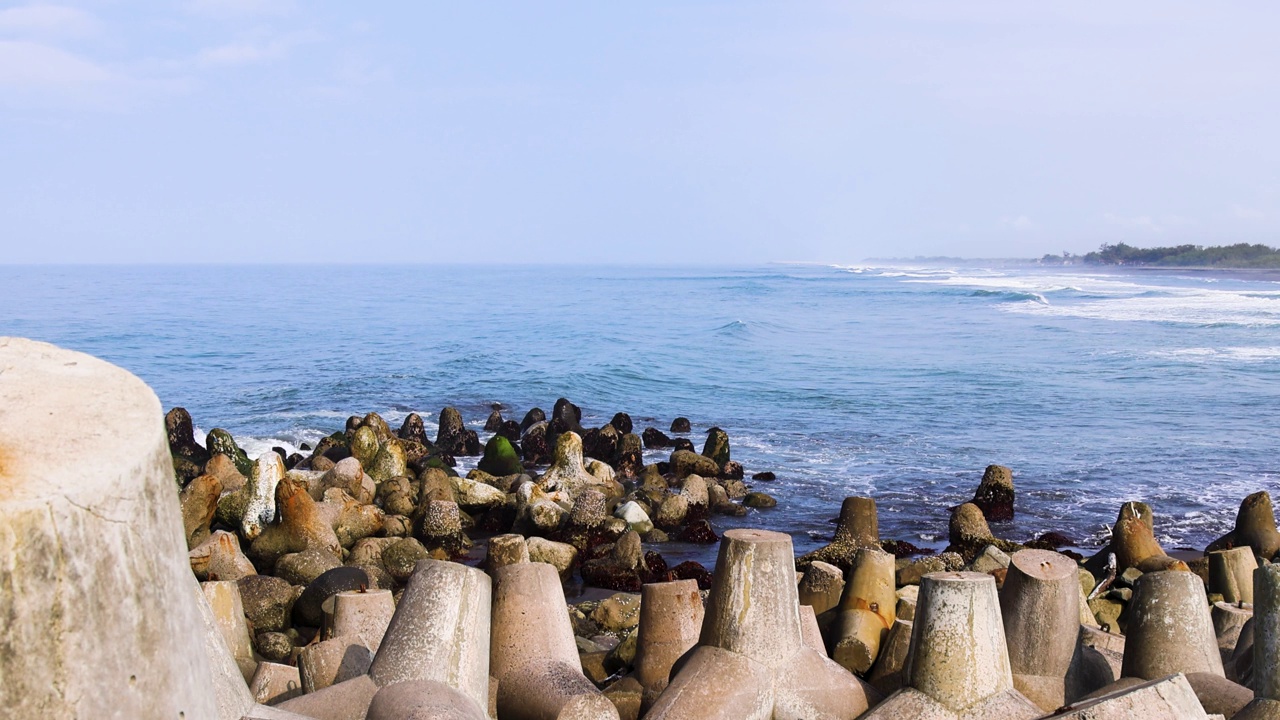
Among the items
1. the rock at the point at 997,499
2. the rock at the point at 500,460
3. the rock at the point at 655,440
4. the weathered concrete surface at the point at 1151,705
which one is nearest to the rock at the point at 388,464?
the rock at the point at 500,460

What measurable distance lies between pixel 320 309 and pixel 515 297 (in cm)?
2398

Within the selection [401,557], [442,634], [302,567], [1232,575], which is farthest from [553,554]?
[442,634]

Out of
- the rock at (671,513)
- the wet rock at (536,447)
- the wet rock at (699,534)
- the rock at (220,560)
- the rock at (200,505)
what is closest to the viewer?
the rock at (220,560)

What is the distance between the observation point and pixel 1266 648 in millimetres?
5488

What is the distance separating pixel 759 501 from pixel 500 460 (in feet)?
15.2

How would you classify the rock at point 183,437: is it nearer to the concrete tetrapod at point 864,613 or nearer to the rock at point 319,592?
the rock at point 319,592

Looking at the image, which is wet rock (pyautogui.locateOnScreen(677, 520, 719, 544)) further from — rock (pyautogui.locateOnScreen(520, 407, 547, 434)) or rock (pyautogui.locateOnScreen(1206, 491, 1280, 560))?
rock (pyautogui.locateOnScreen(520, 407, 547, 434))

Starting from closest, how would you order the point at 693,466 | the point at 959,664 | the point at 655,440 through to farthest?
1. the point at 959,664
2. the point at 693,466
3. the point at 655,440

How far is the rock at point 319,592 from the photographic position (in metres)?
10.3

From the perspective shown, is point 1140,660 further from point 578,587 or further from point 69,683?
point 578,587

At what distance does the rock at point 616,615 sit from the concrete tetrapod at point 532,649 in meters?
3.35

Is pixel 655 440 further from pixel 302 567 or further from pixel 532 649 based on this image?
pixel 532 649

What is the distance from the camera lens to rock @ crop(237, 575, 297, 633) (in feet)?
33.7

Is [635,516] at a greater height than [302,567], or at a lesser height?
lesser
